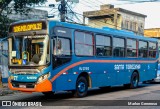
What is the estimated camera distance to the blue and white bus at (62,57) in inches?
485

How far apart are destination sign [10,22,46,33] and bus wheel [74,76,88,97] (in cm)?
304

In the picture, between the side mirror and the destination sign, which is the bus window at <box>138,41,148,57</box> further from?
the destination sign

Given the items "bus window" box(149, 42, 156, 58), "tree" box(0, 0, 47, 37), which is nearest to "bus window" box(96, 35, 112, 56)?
"tree" box(0, 0, 47, 37)

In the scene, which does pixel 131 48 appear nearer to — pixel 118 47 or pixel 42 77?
pixel 118 47

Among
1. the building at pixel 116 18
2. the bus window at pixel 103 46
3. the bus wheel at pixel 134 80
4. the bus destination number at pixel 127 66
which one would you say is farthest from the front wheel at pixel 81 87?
the building at pixel 116 18

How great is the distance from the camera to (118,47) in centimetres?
1728

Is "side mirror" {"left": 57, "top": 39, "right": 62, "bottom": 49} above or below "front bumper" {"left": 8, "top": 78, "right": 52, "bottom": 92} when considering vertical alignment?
above

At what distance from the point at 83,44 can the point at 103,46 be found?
1.78m

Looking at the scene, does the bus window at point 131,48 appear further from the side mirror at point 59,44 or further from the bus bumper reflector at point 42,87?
the bus bumper reflector at point 42,87

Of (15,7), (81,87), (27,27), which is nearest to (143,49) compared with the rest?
(81,87)

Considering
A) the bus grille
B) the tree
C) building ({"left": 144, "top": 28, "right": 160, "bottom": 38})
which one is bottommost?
the bus grille

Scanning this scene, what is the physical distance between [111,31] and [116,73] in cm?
223

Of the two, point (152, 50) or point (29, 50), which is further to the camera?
point (152, 50)

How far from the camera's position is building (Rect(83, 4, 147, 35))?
44812 mm
